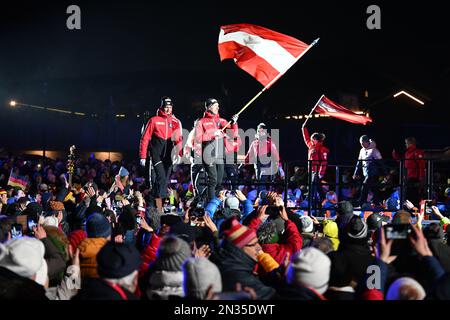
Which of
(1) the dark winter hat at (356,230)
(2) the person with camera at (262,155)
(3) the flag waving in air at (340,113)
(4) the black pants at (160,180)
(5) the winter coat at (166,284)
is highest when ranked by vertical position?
(3) the flag waving in air at (340,113)

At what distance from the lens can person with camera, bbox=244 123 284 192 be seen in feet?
57.3

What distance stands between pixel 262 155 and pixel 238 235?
11961 mm

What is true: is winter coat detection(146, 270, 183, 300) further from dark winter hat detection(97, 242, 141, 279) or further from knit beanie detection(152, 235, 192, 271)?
dark winter hat detection(97, 242, 141, 279)

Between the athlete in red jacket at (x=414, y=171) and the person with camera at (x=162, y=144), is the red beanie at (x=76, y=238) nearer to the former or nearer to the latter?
the person with camera at (x=162, y=144)

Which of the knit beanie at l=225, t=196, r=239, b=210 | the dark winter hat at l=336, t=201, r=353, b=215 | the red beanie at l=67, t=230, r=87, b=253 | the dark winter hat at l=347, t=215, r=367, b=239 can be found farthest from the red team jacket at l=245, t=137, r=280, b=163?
the dark winter hat at l=347, t=215, r=367, b=239

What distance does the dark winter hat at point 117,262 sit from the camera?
499 centimetres

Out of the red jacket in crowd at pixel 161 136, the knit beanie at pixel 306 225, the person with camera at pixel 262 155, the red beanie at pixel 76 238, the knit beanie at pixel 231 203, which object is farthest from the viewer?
the person with camera at pixel 262 155

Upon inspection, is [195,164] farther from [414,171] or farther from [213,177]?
[414,171]

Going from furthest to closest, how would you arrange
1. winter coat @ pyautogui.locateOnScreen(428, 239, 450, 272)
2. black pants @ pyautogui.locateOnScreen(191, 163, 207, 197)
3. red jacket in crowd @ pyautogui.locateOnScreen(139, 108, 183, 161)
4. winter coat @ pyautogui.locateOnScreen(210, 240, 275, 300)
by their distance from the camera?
black pants @ pyautogui.locateOnScreen(191, 163, 207, 197) < red jacket in crowd @ pyautogui.locateOnScreen(139, 108, 183, 161) < winter coat @ pyautogui.locateOnScreen(428, 239, 450, 272) < winter coat @ pyautogui.locateOnScreen(210, 240, 275, 300)

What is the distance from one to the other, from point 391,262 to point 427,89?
77.4 feet

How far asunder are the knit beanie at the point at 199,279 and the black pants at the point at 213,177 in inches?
328

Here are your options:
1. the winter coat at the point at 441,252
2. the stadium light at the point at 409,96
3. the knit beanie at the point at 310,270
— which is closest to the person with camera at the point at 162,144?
the winter coat at the point at 441,252

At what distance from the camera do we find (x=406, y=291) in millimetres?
4562

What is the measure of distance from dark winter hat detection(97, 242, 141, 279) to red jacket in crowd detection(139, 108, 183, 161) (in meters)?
8.35
